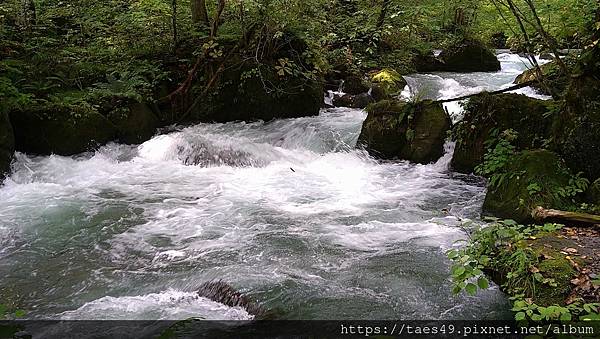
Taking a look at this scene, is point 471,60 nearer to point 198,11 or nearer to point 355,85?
point 355,85

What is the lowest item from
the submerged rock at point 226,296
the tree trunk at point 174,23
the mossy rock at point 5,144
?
the submerged rock at point 226,296

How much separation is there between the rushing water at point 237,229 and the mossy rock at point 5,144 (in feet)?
0.72

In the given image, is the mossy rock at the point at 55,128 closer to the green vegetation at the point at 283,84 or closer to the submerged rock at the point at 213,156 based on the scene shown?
the green vegetation at the point at 283,84

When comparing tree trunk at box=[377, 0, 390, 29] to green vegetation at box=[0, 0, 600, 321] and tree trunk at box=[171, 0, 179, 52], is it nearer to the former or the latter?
green vegetation at box=[0, 0, 600, 321]

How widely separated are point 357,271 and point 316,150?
562cm

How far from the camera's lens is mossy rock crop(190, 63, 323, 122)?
1233 cm

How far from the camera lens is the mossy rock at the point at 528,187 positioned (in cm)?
609

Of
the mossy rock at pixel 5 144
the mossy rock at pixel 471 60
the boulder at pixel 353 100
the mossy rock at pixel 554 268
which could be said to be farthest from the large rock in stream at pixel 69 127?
the mossy rock at pixel 471 60

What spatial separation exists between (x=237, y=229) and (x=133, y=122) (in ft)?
17.4

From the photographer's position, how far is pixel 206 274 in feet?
18.4

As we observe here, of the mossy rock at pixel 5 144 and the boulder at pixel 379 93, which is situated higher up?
the boulder at pixel 379 93

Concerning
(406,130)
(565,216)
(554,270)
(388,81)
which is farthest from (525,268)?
(388,81)

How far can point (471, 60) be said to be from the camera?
61.1 ft

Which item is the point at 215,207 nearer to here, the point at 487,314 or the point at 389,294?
the point at 389,294
